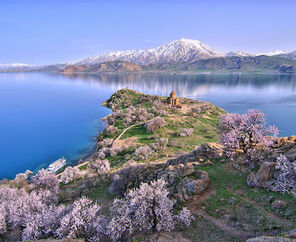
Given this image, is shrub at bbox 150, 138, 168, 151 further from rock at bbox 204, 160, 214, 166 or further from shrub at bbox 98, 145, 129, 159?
rock at bbox 204, 160, 214, 166

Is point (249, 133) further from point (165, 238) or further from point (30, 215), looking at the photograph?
point (30, 215)

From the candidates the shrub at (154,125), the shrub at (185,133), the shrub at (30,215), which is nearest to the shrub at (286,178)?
the shrub at (30,215)

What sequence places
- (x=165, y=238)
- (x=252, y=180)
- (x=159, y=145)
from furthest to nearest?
1. (x=159, y=145)
2. (x=252, y=180)
3. (x=165, y=238)

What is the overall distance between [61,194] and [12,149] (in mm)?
39474

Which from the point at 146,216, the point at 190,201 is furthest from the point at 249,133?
the point at 146,216

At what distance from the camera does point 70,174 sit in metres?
35.6

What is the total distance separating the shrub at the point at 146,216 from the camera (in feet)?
48.9

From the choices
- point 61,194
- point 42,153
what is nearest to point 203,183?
point 61,194

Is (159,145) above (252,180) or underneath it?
underneath

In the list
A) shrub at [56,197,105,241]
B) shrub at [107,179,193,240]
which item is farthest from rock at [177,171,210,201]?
shrub at [56,197,105,241]

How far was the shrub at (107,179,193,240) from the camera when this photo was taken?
48.9 feet

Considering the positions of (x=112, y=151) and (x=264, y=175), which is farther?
(x=112, y=151)

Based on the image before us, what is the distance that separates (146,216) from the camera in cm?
1525

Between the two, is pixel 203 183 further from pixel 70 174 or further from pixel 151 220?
pixel 70 174
